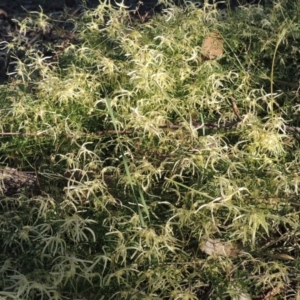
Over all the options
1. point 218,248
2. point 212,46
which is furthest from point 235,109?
point 218,248

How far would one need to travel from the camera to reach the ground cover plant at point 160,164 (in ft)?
4.73

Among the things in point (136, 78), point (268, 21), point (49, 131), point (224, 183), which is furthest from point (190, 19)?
point (224, 183)

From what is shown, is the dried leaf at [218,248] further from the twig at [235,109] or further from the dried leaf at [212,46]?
the dried leaf at [212,46]

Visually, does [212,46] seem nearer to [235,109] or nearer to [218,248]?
[235,109]

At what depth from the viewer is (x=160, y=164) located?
162 cm

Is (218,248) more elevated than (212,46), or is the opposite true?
(212,46)

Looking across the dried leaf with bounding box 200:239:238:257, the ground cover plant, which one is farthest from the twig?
the dried leaf with bounding box 200:239:238:257

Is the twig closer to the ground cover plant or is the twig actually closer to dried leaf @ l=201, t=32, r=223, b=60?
the ground cover plant

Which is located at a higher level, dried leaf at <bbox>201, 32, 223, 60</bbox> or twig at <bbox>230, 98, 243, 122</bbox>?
dried leaf at <bbox>201, 32, 223, 60</bbox>

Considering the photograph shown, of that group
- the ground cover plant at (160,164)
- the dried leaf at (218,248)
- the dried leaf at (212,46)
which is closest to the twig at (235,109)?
the ground cover plant at (160,164)

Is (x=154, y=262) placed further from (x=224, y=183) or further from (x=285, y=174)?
(x=285, y=174)

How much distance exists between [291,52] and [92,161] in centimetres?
74

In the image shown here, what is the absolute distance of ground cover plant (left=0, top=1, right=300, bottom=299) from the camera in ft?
4.73

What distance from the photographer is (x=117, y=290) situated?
4.69 ft
